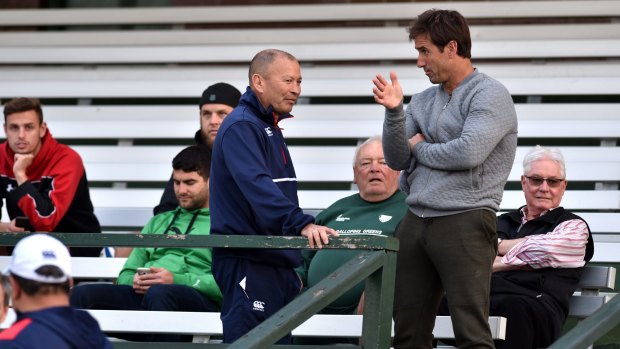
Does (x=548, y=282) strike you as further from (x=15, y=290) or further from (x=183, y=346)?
(x=15, y=290)

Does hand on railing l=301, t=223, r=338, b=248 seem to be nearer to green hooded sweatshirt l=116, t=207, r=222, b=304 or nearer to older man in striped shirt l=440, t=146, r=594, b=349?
older man in striped shirt l=440, t=146, r=594, b=349

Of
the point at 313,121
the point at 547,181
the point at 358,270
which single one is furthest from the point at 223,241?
the point at 313,121

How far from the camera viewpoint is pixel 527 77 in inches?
280

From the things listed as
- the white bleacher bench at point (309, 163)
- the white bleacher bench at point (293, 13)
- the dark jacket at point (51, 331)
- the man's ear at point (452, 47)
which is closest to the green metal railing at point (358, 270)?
the man's ear at point (452, 47)

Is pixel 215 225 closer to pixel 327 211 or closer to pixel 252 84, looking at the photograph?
pixel 252 84

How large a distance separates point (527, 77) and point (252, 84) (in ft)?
11.1

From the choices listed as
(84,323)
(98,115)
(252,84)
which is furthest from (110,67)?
(84,323)

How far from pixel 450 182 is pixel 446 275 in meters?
0.31

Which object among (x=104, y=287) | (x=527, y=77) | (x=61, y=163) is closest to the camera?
(x=104, y=287)

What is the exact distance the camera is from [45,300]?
3.01 meters

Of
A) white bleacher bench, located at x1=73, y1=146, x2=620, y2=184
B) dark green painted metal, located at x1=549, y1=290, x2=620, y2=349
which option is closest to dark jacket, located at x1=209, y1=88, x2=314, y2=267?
dark green painted metal, located at x1=549, y1=290, x2=620, y2=349

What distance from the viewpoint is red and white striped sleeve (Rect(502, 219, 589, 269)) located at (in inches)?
180

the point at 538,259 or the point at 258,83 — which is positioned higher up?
the point at 258,83

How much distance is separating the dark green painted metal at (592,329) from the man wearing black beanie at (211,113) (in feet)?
7.51
